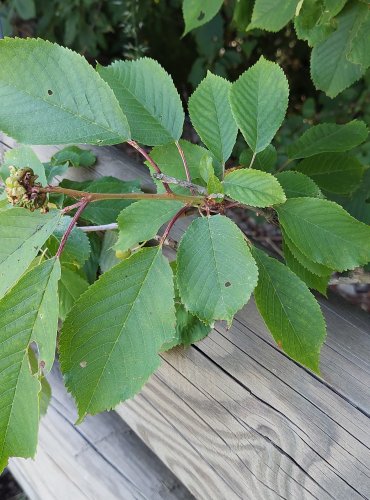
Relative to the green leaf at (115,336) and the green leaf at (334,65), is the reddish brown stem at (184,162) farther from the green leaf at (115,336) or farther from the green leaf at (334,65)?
the green leaf at (334,65)


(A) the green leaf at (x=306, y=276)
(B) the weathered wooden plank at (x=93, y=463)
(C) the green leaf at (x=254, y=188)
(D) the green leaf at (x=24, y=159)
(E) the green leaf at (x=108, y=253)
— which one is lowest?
(B) the weathered wooden plank at (x=93, y=463)

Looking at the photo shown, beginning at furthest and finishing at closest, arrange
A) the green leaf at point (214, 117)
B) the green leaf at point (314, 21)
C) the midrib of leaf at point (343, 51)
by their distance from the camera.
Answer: the midrib of leaf at point (343, 51), the green leaf at point (314, 21), the green leaf at point (214, 117)

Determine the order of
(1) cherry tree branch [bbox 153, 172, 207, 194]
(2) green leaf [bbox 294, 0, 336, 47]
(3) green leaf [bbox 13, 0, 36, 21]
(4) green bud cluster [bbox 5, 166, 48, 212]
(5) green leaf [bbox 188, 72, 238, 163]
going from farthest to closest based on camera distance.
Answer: (3) green leaf [bbox 13, 0, 36, 21]
(2) green leaf [bbox 294, 0, 336, 47]
(5) green leaf [bbox 188, 72, 238, 163]
(1) cherry tree branch [bbox 153, 172, 207, 194]
(4) green bud cluster [bbox 5, 166, 48, 212]

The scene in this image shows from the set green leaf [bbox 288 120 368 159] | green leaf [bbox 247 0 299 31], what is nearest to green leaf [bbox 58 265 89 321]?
green leaf [bbox 288 120 368 159]

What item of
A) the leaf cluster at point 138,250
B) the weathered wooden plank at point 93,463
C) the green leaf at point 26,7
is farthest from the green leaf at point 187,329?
the green leaf at point 26,7

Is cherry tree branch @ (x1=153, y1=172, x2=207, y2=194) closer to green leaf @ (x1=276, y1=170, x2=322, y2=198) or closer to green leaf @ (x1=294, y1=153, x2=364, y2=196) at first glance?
green leaf @ (x1=276, y1=170, x2=322, y2=198)

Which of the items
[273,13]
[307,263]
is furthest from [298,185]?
[273,13]
